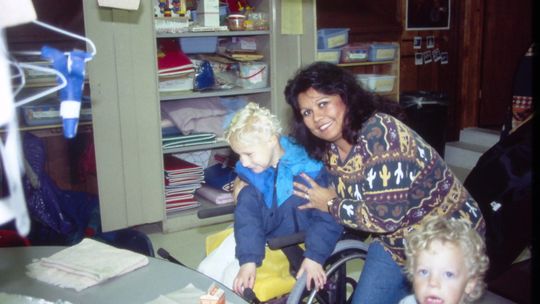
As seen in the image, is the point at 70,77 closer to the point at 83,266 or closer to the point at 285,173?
the point at 83,266

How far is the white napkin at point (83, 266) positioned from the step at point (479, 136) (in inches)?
146

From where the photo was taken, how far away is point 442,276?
1.22 meters

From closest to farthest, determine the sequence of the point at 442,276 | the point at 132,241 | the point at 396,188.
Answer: the point at 442,276, the point at 396,188, the point at 132,241

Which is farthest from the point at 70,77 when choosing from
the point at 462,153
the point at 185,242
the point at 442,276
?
the point at 462,153

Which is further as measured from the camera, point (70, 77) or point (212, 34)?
point (212, 34)

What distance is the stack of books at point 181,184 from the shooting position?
3.07 metres

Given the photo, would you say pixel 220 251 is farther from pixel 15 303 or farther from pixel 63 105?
pixel 63 105

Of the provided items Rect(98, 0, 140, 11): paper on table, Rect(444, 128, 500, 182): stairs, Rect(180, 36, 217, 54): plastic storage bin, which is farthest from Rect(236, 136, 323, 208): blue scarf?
Rect(444, 128, 500, 182): stairs

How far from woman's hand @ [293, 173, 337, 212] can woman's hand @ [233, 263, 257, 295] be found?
236 mm

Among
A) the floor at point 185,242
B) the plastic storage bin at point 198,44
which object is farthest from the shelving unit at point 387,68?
the floor at point 185,242

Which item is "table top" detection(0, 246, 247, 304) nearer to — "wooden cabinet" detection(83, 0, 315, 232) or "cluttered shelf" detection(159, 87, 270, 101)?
"wooden cabinet" detection(83, 0, 315, 232)

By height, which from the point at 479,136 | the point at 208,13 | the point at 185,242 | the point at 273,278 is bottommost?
the point at 185,242

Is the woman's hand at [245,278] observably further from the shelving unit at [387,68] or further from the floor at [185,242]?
the shelving unit at [387,68]

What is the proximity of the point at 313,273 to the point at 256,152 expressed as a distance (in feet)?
1.23
